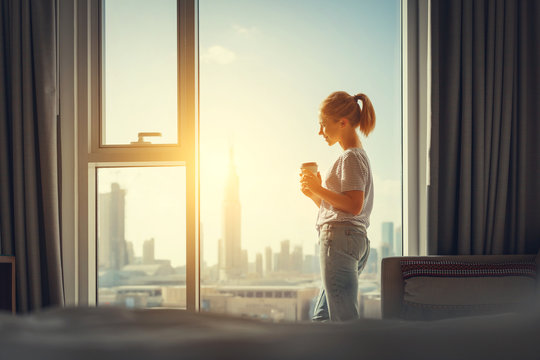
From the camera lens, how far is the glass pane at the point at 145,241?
9.42ft

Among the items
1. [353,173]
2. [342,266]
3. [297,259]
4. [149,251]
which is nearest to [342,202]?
[353,173]

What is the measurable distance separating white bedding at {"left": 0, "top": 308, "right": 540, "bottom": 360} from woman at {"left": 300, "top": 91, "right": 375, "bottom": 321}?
1.57 meters

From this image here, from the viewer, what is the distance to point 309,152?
2826 mm

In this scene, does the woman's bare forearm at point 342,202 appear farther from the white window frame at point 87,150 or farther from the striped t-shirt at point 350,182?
the white window frame at point 87,150

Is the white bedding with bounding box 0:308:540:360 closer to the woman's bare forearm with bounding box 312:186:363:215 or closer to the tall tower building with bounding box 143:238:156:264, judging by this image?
the woman's bare forearm with bounding box 312:186:363:215

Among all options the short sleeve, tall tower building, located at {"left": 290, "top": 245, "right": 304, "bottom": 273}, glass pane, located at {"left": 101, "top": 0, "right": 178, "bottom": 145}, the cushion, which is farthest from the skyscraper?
glass pane, located at {"left": 101, "top": 0, "right": 178, "bottom": 145}

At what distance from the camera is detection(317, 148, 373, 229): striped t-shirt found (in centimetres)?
200

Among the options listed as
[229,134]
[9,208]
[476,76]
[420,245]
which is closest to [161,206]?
[229,134]

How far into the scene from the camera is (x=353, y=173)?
2.00m

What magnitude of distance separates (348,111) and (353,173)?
A: 28 cm

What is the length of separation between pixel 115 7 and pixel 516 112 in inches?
87.3

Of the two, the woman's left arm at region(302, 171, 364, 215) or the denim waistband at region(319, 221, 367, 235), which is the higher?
the woman's left arm at region(302, 171, 364, 215)

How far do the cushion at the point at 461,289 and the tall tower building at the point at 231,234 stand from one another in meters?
1.00

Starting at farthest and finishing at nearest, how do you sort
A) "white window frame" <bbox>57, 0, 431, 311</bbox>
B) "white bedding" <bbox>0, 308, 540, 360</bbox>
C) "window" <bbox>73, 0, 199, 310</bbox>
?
"window" <bbox>73, 0, 199, 310</bbox> → "white window frame" <bbox>57, 0, 431, 311</bbox> → "white bedding" <bbox>0, 308, 540, 360</bbox>
